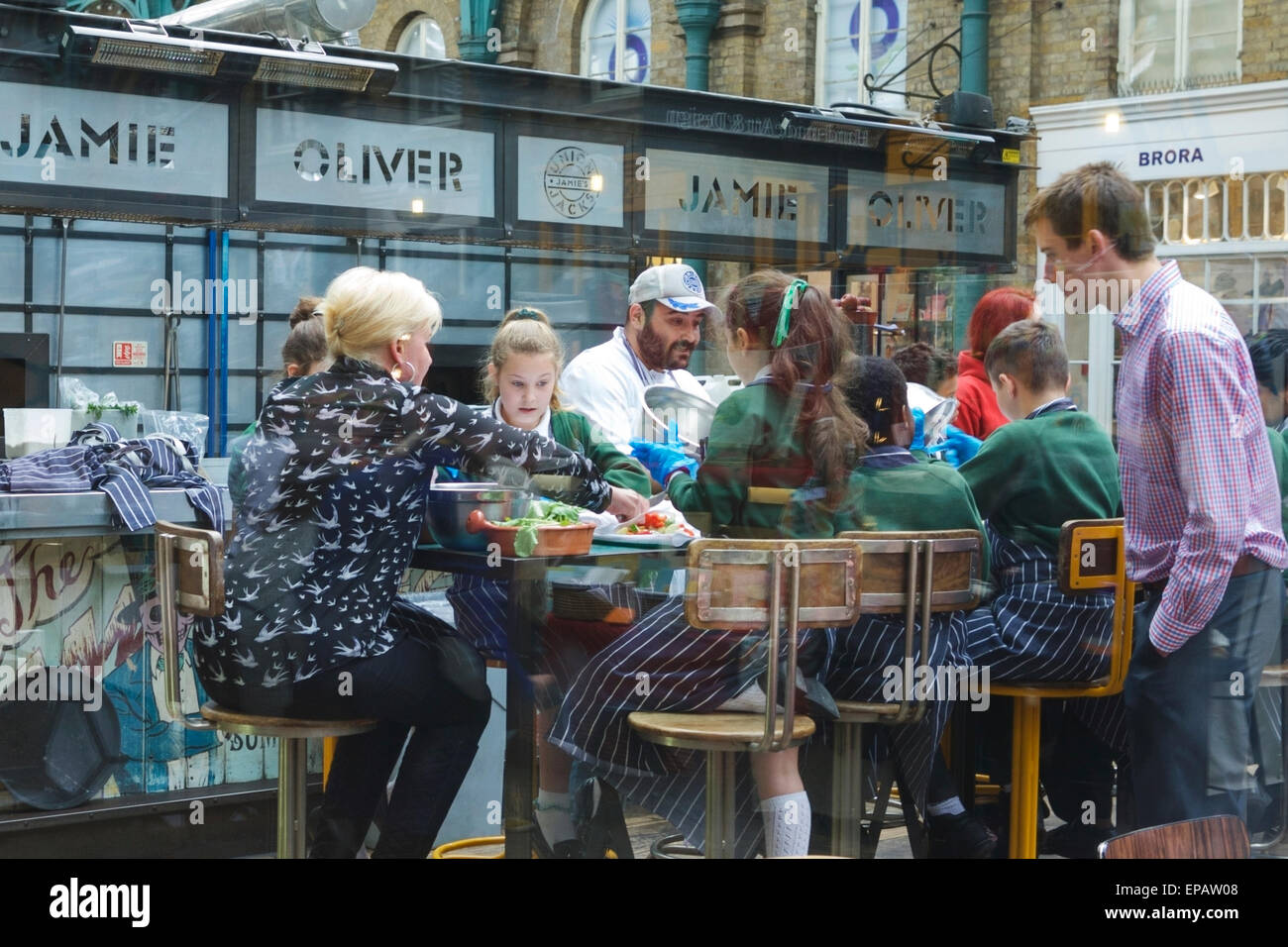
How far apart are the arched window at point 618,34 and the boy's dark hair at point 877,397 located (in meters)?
0.77

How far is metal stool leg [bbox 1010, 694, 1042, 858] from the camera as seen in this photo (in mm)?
3430

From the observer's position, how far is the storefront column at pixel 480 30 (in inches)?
129

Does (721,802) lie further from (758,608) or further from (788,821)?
(758,608)

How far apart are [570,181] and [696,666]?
1.07m

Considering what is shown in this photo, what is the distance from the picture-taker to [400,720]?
2936mm

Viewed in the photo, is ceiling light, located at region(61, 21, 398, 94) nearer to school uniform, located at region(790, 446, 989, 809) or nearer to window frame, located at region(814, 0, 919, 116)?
window frame, located at region(814, 0, 919, 116)

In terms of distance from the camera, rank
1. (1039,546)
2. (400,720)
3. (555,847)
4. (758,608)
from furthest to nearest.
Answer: (1039,546) < (555,847) < (400,720) < (758,608)

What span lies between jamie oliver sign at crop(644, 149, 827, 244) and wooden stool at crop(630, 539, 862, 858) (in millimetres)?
845

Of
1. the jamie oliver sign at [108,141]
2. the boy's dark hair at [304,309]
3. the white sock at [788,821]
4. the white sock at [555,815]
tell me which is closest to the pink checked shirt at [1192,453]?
the white sock at [788,821]

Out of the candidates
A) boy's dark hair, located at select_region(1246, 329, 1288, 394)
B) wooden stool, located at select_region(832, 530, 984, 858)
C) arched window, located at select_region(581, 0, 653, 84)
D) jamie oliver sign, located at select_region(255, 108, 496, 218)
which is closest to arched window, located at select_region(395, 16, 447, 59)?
jamie oliver sign, located at select_region(255, 108, 496, 218)

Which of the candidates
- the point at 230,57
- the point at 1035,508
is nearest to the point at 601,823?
the point at 1035,508

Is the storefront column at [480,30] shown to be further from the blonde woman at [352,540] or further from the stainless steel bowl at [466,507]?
the stainless steel bowl at [466,507]

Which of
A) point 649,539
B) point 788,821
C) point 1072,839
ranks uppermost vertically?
point 649,539

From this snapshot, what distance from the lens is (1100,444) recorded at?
3.26 metres
